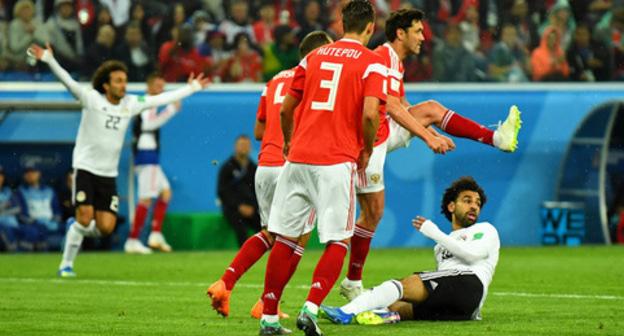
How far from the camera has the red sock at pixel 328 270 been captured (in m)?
8.71

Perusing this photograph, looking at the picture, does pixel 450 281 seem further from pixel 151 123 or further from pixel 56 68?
pixel 151 123

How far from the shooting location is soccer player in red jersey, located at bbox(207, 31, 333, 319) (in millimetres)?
9844

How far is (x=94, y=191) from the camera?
1530 cm

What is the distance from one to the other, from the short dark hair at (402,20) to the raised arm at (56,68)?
4451 millimetres

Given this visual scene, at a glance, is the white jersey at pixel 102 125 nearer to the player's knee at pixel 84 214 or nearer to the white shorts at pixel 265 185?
the player's knee at pixel 84 214

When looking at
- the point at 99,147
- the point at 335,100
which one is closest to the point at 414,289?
the point at 335,100

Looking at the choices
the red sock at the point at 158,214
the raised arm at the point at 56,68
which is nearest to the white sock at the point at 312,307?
the raised arm at the point at 56,68

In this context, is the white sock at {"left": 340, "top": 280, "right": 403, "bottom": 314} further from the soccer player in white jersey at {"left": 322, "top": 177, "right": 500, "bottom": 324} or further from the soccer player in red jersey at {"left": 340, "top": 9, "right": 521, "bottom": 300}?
the soccer player in red jersey at {"left": 340, "top": 9, "right": 521, "bottom": 300}

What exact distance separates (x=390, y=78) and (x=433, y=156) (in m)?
9.98

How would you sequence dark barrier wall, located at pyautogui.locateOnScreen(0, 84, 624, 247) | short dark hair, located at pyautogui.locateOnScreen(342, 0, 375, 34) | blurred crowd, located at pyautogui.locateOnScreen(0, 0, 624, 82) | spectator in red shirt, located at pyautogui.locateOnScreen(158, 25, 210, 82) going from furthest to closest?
spectator in red shirt, located at pyautogui.locateOnScreen(158, 25, 210, 82)
blurred crowd, located at pyautogui.locateOnScreen(0, 0, 624, 82)
dark barrier wall, located at pyautogui.locateOnScreen(0, 84, 624, 247)
short dark hair, located at pyautogui.locateOnScreen(342, 0, 375, 34)

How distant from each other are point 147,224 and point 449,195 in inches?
Answer: 431

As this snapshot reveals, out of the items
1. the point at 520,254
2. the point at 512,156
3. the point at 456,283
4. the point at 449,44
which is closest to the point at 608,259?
the point at 520,254

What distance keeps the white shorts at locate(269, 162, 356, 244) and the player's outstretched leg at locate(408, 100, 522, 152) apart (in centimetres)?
258

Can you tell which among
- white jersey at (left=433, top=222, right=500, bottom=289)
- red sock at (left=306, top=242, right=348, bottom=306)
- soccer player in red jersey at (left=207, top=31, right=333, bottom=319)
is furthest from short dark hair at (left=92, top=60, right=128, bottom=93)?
red sock at (left=306, top=242, right=348, bottom=306)
